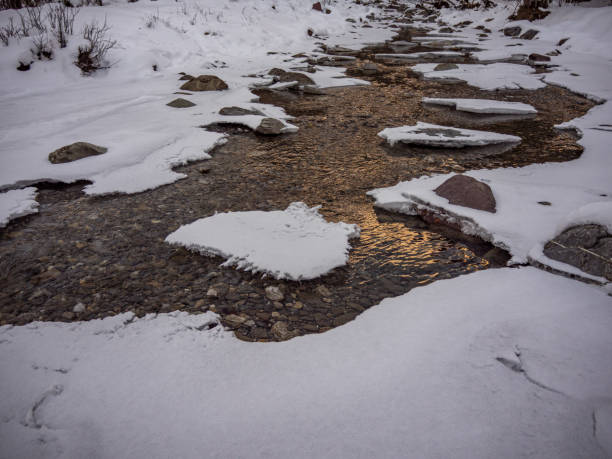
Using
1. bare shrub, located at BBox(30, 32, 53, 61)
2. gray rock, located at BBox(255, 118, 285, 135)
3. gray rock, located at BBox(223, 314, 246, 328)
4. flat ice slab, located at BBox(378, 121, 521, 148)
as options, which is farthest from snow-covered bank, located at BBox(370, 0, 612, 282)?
bare shrub, located at BBox(30, 32, 53, 61)

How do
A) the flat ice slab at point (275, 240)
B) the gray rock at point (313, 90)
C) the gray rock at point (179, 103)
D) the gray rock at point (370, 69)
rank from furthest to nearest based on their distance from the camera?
the gray rock at point (370, 69) → the gray rock at point (313, 90) → the gray rock at point (179, 103) → the flat ice slab at point (275, 240)

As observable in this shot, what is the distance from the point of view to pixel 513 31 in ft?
37.0

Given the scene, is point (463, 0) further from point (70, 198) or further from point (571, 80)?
point (70, 198)

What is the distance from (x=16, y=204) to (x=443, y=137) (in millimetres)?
3904

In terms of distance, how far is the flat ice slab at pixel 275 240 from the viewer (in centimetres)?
188

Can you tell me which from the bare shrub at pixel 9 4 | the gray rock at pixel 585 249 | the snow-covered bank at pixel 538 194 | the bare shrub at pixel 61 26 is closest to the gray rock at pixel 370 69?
the snow-covered bank at pixel 538 194

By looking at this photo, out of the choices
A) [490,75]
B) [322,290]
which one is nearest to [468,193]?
[322,290]

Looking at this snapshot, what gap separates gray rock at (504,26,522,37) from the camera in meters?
11.1

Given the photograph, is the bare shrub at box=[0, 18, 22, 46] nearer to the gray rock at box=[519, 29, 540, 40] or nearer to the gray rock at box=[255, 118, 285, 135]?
the gray rock at box=[255, 118, 285, 135]

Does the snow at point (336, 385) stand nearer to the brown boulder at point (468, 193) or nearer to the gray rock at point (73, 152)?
the brown boulder at point (468, 193)

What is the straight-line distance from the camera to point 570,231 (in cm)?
175

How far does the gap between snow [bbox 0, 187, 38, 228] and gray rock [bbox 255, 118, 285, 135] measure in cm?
233

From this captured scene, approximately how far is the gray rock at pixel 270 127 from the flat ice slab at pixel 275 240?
73.3 inches

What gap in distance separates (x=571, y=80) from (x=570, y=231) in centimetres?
590
